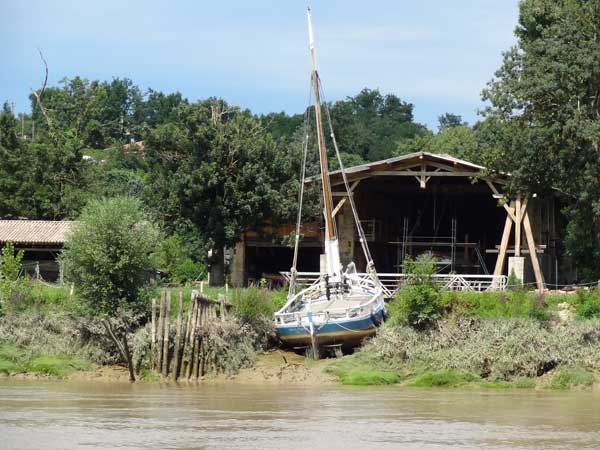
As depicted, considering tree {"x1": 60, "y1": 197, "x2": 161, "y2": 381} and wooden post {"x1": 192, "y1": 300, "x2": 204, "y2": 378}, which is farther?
tree {"x1": 60, "y1": 197, "x2": 161, "y2": 381}

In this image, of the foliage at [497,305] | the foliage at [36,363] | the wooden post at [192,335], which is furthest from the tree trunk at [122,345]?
the foliage at [497,305]

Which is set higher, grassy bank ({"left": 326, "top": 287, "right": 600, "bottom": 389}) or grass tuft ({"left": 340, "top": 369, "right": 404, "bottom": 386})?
grassy bank ({"left": 326, "top": 287, "right": 600, "bottom": 389})

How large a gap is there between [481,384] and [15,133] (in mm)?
33858

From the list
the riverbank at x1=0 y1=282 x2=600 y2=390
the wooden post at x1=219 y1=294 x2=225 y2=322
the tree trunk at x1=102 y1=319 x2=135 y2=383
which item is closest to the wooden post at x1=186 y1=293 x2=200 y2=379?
the riverbank at x1=0 y1=282 x2=600 y2=390

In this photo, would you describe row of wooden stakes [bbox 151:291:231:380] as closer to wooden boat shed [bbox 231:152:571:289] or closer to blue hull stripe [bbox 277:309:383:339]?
blue hull stripe [bbox 277:309:383:339]

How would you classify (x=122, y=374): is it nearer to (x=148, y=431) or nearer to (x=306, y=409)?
(x=306, y=409)

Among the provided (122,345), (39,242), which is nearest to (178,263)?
(39,242)

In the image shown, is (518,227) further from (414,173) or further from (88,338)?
(88,338)

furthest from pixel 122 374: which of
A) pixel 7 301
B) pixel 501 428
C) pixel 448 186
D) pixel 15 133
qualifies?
pixel 15 133

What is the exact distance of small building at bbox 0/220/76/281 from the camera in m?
47.9

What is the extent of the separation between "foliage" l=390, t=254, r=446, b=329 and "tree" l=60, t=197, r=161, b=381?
813 cm

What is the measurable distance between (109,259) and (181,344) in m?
3.57

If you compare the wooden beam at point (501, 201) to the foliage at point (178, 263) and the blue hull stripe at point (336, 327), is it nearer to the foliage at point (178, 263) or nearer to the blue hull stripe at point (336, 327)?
the blue hull stripe at point (336, 327)

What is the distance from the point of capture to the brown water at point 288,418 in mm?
23266
